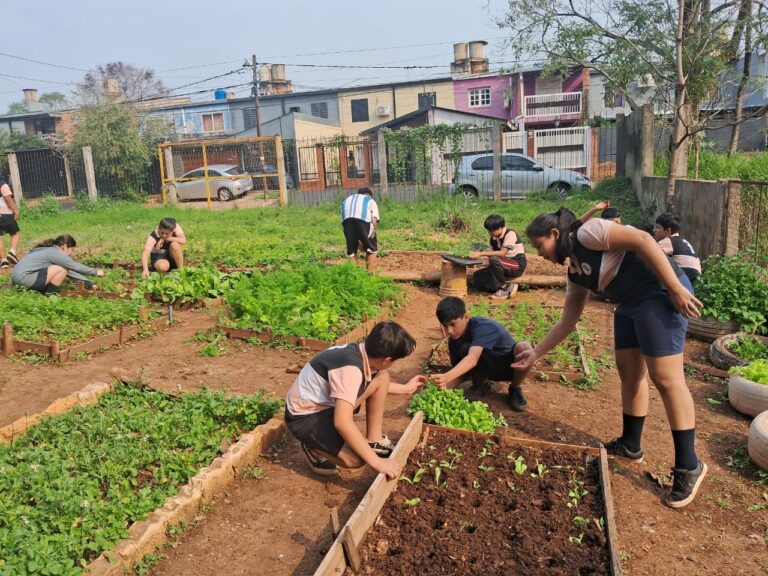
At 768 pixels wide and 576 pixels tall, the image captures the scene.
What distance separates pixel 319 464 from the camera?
12.9 ft

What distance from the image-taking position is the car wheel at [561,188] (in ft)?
60.3

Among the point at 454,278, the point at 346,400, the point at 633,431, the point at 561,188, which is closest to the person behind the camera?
the point at 346,400

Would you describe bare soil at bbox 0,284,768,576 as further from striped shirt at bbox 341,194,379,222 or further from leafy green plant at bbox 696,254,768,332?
striped shirt at bbox 341,194,379,222

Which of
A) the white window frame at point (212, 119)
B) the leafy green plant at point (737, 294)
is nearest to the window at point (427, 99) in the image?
the white window frame at point (212, 119)

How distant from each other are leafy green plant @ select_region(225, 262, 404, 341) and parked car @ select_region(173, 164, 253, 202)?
15964mm

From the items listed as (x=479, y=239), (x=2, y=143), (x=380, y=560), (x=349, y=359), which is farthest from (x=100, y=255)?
(x=2, y=143)

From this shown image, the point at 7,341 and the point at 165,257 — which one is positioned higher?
the point at 165,257

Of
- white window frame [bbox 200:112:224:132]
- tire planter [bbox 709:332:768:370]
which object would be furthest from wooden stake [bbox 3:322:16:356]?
white window frame [bbox 200:112:224:132]

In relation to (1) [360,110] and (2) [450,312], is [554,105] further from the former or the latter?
(2) [450,312]

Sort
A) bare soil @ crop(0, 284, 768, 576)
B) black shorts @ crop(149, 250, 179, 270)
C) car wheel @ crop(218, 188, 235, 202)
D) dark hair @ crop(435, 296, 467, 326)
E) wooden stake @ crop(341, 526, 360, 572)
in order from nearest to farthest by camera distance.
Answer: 1. wooden stake @ crop(341, 526, 360, 572)
2. bare soil @ crop(0, 284, 768, 576)
3. dark hair @ crop(435, 296, 467, 326)
4. black shorts @ crop(149, 250, 179, 270)
5. car wheel @ crop(218, 188, 235, 202)

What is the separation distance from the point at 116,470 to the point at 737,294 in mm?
5983

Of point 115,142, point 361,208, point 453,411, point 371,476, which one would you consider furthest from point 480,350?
point 115,142

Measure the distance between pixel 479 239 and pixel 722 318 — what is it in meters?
6.51

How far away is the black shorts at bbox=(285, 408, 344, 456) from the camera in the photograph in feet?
12.2
